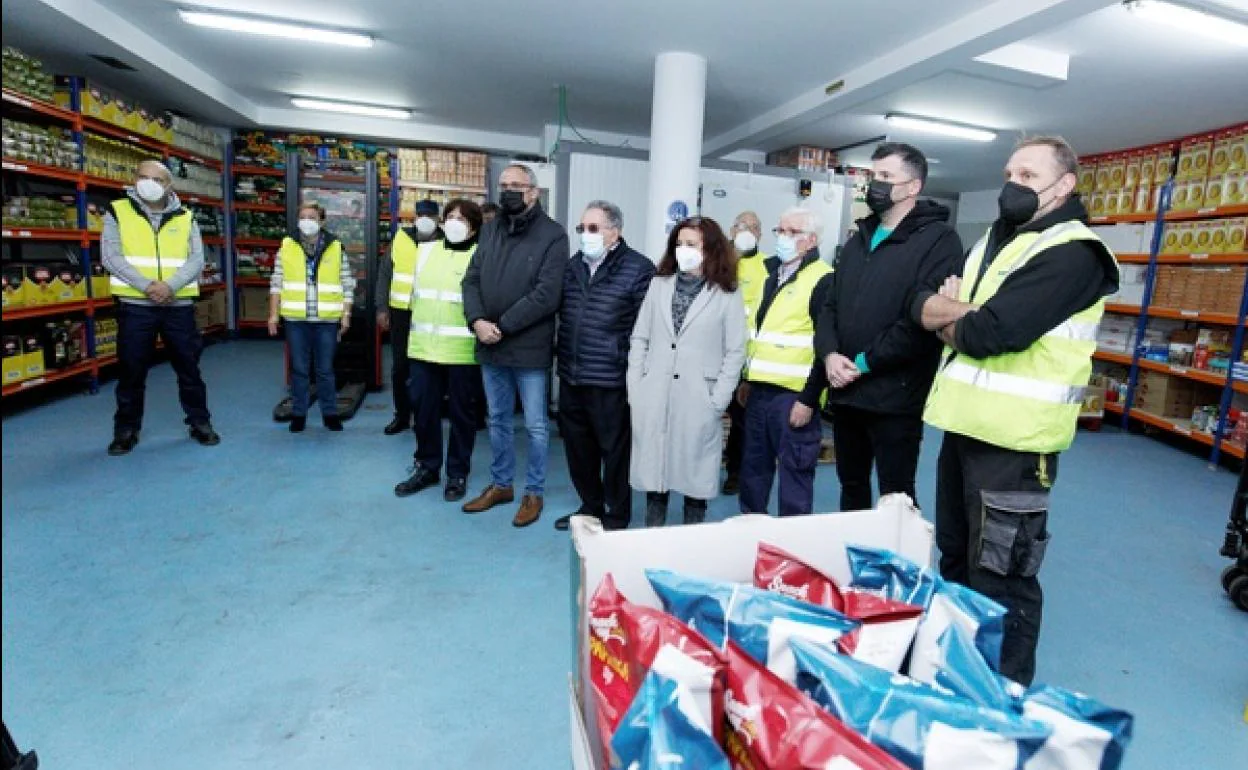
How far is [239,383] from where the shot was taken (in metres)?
6.70

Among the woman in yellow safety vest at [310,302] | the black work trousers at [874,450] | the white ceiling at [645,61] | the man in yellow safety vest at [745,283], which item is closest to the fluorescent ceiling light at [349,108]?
the white ceiling at [645,61]

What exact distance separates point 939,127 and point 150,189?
7.15 meters

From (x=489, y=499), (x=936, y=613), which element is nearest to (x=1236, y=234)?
(x=489, y=499)

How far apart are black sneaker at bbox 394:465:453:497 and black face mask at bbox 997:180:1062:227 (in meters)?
3.17

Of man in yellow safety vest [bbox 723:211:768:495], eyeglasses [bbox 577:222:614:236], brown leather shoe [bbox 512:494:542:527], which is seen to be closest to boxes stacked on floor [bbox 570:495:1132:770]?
eyeglasses [bbox 577:222:614:236]

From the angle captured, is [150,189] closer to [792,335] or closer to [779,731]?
[792,335]

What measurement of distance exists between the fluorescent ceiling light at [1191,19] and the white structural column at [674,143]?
283 centimetres

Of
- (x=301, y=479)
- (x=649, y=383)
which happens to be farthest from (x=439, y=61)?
(x=649, y=383)

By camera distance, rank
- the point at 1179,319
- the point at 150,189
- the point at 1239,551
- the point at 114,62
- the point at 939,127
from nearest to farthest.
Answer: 1. the point at 1239,551
2. the point at 150,189
3. the point at 114,62
4. the point at 1179,319
5. the point at 939,127

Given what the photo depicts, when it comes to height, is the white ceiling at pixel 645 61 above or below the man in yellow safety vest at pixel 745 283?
above

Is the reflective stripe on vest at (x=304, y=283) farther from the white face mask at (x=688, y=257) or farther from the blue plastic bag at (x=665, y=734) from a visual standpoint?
the blue plastic bag at (x=665, y=734)

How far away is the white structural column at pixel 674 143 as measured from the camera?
5.61 metres

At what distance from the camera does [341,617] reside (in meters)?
2.69

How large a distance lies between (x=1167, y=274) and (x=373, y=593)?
719 cm
